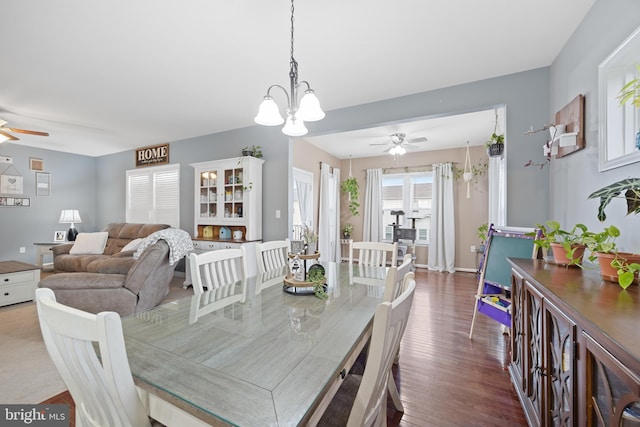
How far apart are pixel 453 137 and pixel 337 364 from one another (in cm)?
510

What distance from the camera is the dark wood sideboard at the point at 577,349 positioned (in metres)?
0.67

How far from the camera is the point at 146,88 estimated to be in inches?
119

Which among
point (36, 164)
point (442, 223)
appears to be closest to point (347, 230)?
point (442, 223)

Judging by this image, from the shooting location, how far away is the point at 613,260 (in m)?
1.12

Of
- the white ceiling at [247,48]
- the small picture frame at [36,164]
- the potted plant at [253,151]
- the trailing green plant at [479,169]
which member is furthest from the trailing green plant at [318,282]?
the small picture frame at [36,164]

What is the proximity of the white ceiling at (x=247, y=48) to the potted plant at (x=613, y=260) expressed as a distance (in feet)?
5.36

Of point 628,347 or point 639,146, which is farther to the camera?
point 639,146

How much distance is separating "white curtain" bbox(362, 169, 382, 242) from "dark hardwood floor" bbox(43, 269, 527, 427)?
3.11 meters

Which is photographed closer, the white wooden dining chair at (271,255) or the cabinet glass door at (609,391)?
the cabinet glass door at (609,391)

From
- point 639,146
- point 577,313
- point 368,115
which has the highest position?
point 368,115

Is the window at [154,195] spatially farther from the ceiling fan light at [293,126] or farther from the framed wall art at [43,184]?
the ceiling fan light at [293,126]

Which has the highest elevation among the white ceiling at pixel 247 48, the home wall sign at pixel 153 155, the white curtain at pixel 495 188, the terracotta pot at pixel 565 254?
the white ceiling at pixel 247 48

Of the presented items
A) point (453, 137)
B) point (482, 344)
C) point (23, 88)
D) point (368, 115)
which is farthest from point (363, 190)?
point (23, 88)

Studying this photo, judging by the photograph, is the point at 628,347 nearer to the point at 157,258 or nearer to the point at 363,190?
the point at 157,258
